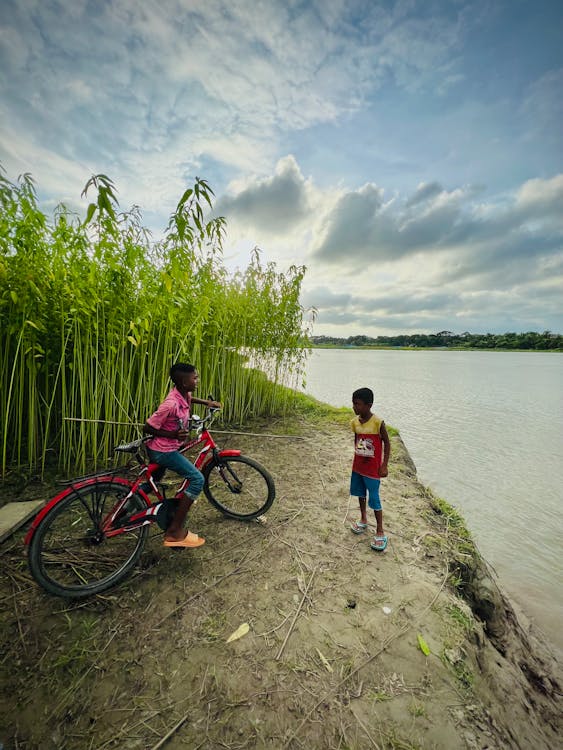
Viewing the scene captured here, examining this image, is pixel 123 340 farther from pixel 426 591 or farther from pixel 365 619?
pixel 426 591

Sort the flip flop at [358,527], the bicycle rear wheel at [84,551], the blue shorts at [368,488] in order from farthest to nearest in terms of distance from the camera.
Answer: the flip flop at [358,527] < the blue shorts at [368,488] < the bicycle rear wheel at [84,551]

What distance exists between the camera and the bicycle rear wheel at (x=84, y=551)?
218 centimetres

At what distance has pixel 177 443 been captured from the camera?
2775 mm

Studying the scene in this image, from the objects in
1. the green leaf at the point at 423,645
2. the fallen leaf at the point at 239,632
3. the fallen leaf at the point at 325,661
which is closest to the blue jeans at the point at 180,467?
the fallen leaf at the point at 239,632

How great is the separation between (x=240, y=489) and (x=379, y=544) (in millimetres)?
1596

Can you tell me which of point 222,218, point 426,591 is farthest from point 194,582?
point 222,218

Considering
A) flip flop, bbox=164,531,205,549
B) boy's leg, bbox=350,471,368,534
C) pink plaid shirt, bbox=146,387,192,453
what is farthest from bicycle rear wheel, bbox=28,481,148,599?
boy's leg, bbox=350,471,368,534

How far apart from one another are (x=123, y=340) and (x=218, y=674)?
11.3ft

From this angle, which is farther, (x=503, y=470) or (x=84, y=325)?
(x=503, y=470)

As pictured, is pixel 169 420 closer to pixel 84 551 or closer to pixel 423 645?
pixel 84 551

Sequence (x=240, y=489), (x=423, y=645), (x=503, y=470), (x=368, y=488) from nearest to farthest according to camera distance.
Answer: (x=423, y=645)
(x=368, y=488)
(x=240, y=489)
(x=503, y=470)

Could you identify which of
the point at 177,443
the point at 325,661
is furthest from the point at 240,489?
the point at 325,661

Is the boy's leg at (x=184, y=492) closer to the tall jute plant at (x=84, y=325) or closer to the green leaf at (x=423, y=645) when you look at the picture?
the tall jute plant at (x=84, y=325)

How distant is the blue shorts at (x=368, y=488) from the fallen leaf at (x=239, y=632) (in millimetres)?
1559
